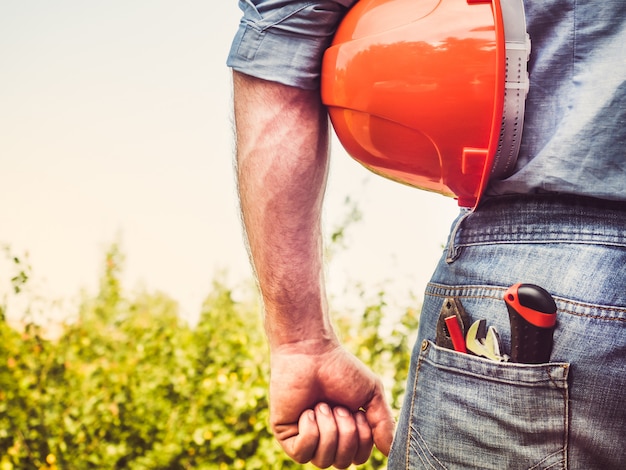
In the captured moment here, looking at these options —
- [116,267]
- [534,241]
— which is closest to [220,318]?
[116,267]

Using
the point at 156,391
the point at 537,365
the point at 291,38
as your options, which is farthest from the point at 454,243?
the point at 156,391

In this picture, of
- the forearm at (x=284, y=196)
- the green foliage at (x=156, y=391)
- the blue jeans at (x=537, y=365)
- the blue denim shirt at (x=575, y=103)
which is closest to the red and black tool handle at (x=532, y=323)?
the blue jeans at (x=537, y=365)

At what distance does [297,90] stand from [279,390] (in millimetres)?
653

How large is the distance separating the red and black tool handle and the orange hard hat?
0.21m

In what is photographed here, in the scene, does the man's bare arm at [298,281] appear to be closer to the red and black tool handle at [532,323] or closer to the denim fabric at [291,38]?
the denim fabric at [291,38]

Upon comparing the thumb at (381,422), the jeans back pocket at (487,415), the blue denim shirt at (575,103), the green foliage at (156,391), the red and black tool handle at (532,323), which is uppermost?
the blue denim shirt at (575,103)

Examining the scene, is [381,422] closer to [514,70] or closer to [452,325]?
[452,325]

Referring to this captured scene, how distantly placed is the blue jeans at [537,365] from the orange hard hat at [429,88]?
4.3 inches

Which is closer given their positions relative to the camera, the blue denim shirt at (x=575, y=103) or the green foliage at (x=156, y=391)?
the blue denim shirt at (x=575, y=103)

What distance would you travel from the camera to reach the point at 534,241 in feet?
3.62

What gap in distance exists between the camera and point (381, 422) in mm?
1604

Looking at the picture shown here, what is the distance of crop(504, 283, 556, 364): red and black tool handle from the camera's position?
103 cm

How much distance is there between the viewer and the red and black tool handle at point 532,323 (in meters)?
1.03

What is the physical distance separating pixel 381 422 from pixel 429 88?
83cm
